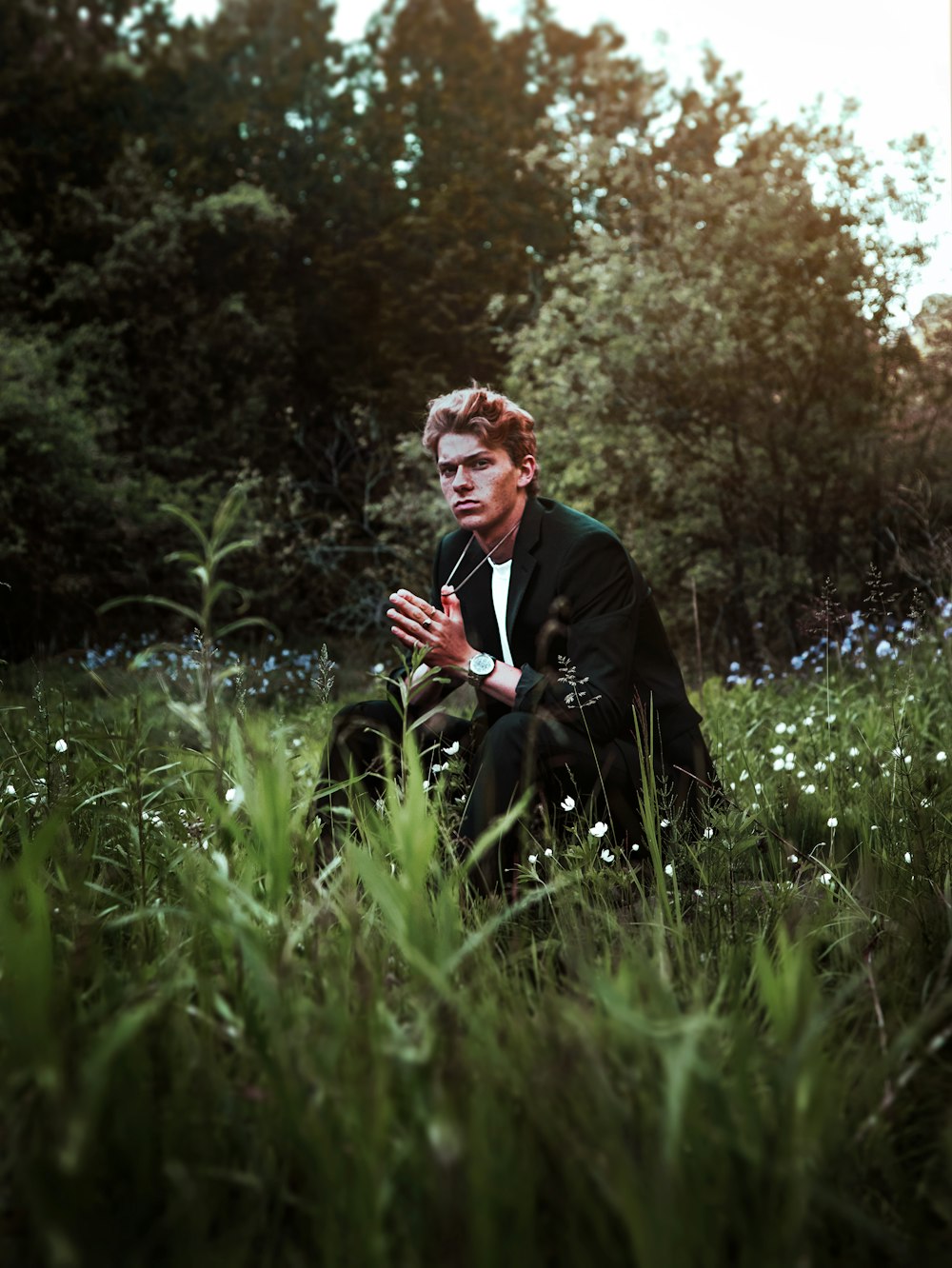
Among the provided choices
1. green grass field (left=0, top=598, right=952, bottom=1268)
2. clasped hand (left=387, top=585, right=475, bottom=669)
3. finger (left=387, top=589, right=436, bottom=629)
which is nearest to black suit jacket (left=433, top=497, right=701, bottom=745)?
clasped hand (left=387, top=585, right=475, bottom=669)

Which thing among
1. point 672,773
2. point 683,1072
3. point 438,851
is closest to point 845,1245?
point 683,1072

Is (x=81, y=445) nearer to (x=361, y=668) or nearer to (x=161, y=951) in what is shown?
(x=361, y=668)

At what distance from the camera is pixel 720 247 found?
9.50 m

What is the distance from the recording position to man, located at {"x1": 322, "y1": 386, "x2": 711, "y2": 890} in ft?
8.94

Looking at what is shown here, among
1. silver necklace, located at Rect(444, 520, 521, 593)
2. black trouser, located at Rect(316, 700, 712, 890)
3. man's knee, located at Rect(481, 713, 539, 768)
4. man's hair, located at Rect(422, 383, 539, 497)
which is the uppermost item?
man's hair, located at Rect(422, 383, 539, 497)

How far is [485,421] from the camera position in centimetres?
322

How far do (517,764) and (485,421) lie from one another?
3.80 feet

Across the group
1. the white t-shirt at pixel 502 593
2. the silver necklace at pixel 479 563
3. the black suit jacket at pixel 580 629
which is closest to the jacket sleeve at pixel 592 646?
the black suit jacket at pixel 580 629

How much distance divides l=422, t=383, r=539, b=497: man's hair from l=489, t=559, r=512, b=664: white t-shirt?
334 mm

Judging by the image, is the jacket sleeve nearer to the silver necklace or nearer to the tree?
the silver necklace

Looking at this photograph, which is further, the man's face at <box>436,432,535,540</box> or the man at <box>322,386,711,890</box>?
the man's face at <box>436,432,535,540</box>

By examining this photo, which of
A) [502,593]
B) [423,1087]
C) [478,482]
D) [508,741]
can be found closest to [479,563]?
[502,593]

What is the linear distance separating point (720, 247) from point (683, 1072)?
375 inches

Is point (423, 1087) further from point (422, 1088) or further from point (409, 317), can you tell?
point (409, 317)
